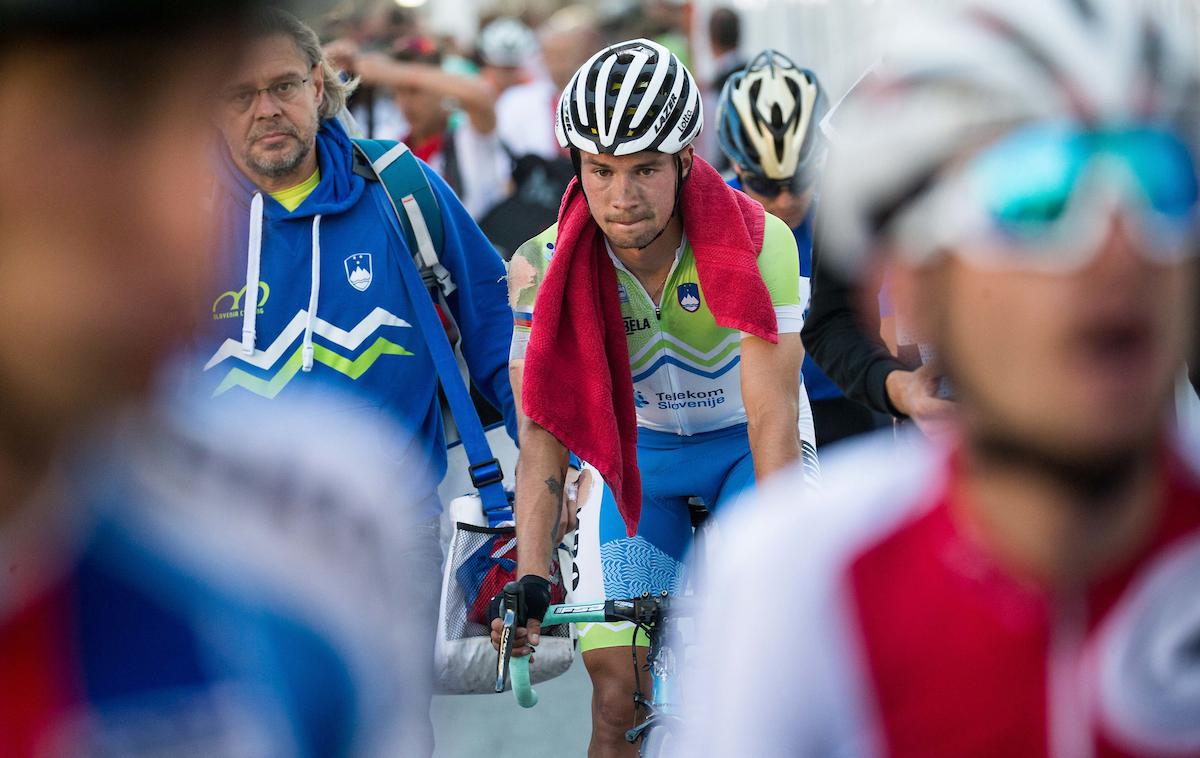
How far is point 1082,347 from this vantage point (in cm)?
135

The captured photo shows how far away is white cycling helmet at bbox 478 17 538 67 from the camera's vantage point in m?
13.0

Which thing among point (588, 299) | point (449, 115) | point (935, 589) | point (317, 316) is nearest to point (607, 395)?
point (588, 299)

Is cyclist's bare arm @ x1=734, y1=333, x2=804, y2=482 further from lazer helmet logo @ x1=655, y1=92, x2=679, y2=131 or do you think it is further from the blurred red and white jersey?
the blurred red and white jersey

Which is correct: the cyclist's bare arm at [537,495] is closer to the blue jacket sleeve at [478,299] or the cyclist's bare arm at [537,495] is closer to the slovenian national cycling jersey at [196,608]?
the blue jacket sleeve at [478,299]

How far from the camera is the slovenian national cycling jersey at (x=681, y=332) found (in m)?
4.77

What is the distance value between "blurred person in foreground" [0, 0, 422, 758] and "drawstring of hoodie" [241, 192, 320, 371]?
138 inches

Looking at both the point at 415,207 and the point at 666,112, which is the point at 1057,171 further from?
the point at 415,207

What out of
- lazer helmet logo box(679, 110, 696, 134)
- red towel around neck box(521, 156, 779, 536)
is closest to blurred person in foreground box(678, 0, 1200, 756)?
red towel around neck box(521, 156, 779, 536)

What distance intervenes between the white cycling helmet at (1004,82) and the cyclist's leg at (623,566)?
123 inches

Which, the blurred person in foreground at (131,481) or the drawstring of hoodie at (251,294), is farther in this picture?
the drawstring of hoodie at (251,294)

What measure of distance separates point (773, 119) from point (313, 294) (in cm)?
296

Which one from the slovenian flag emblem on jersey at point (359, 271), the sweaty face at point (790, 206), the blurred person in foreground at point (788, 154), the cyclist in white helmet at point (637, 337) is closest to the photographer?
the cyclist in white helmet at point (637, 337)

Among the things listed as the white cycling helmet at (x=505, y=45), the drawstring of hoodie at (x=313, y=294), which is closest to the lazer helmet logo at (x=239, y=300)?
the drawstring of hoodie at (x=313, y=294)

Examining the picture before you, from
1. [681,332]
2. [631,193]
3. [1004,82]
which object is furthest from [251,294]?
A: [1004,82]
